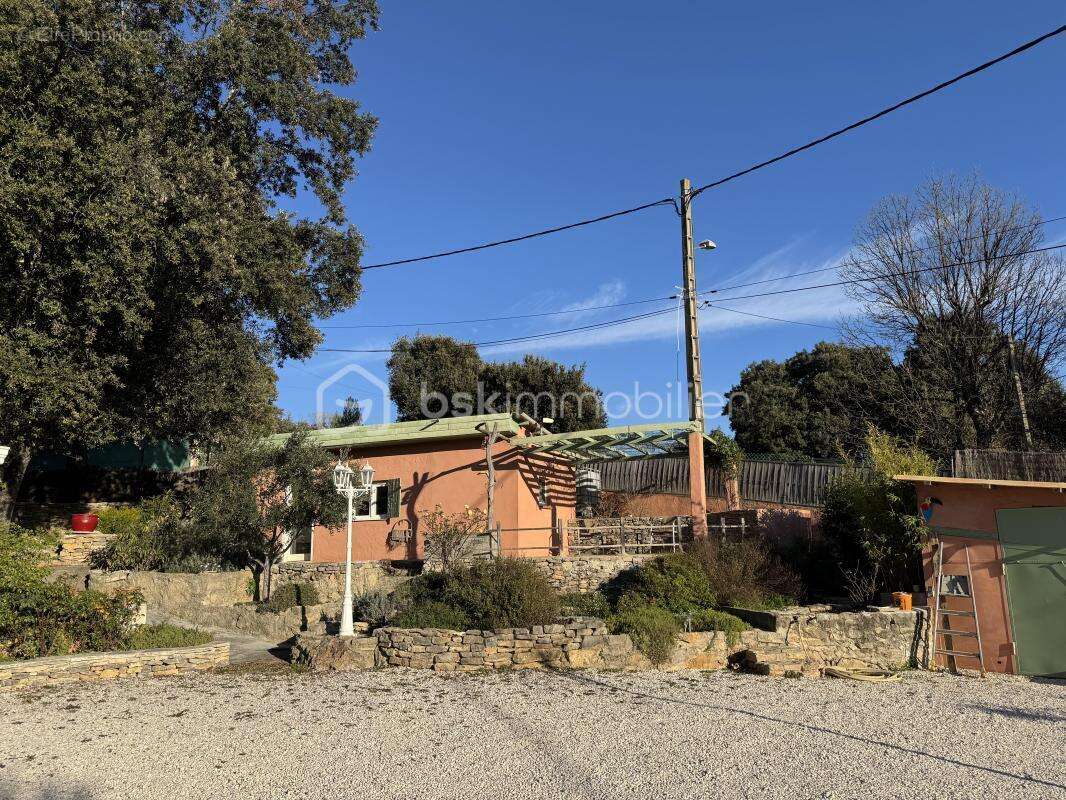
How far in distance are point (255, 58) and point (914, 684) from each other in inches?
595

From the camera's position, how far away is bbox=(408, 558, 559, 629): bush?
10797mm

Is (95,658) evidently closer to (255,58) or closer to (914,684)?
(255,58)

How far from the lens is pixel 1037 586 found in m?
10.9

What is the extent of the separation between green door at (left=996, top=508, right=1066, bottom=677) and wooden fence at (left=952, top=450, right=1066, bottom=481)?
2.47 feet

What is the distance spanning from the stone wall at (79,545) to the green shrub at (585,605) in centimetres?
1017

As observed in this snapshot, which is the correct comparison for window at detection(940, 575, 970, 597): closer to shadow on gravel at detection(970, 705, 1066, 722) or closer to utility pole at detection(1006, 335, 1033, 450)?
shadow on gravel at detection(970, 705, 1066, 722)

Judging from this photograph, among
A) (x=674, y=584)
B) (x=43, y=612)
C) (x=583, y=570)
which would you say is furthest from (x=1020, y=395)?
(x=43, y=612)

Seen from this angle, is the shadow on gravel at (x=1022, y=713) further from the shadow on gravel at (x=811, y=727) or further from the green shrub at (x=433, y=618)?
the green shrub at (x=433, y=618)

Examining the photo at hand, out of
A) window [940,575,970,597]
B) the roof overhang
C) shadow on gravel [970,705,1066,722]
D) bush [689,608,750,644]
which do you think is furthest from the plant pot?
window [940,575,970,597]

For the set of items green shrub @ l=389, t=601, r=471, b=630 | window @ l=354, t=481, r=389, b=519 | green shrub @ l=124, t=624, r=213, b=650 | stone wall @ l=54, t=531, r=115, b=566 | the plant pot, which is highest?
window @ l=354, t=481, r=389, b=519

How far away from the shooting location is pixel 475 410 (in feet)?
102

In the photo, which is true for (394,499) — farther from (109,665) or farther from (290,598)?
(109,665)

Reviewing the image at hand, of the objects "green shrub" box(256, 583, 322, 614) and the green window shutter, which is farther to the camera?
the green window shutter

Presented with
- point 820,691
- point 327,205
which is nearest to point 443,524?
point 327,205
